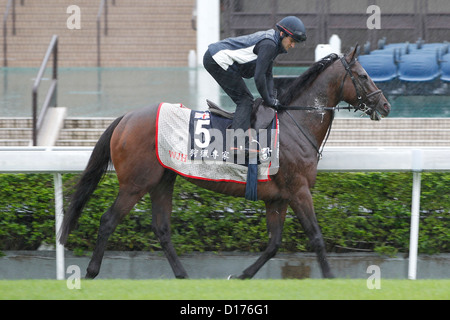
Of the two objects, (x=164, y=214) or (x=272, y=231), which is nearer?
(x=272, y=231)

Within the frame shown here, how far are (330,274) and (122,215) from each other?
1635 mm

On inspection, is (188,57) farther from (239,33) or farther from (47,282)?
(47,282)

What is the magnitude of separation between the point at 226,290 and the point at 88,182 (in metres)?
1.80

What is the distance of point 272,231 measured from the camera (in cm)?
570

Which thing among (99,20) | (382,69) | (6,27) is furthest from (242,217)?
(6,27)

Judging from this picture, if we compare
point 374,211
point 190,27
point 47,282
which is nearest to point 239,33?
point 190,27

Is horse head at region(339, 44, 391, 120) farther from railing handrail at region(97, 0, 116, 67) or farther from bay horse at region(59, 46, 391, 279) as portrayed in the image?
railing handrail at region(97, 0, 116, 67)

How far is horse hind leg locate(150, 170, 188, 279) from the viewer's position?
5.82 m

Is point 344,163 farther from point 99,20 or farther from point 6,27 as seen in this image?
point 6,27

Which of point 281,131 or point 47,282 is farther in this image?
point 281,131

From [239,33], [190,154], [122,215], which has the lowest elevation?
[122,215]

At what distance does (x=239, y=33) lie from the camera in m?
18.1

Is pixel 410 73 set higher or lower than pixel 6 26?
lower

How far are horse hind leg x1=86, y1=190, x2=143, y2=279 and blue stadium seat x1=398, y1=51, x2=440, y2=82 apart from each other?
8.03 m
